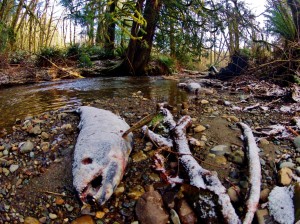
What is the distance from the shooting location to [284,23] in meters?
4.93

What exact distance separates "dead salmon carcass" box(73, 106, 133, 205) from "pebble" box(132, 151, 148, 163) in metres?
0.07

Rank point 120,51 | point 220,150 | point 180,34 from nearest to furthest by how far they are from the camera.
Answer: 1. point 220,150
2. point 180,34
3. point 120,51

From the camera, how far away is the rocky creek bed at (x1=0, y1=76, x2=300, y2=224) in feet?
4.91

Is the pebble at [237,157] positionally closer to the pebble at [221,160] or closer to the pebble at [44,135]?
the pebble at [221,160]

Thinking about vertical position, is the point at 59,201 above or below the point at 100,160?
below

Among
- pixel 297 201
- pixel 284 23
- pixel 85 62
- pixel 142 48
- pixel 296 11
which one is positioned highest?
pixel 296 11

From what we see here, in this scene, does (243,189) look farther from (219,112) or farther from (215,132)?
(219,112)

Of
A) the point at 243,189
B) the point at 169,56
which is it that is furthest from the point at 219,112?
the point at 169,56

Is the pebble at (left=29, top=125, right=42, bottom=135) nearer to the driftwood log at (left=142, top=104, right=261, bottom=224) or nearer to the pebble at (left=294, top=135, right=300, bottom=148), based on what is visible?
the driftwood log at (left=142, top=104, right=261, bottom=224)

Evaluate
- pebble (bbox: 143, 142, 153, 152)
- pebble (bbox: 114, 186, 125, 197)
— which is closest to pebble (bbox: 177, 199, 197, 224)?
pebble (bbox: 114, 186, 125, 197)

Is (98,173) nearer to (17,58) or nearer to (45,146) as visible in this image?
(45,146)

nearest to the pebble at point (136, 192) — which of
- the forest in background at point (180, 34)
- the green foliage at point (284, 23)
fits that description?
the forest in background at point (180, 34)

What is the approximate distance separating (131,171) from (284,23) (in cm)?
469

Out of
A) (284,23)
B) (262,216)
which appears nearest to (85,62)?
(284,23)
